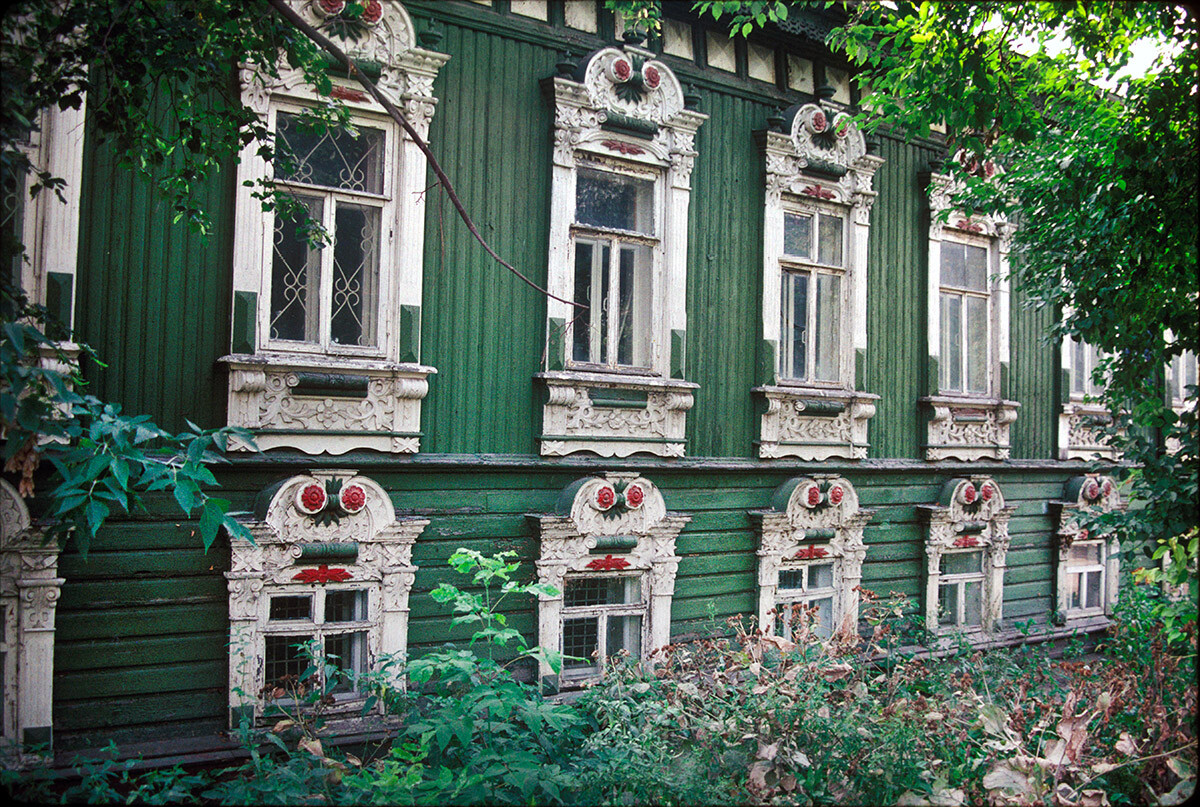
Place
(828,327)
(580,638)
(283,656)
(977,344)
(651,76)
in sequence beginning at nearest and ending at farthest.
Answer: (283,656) → (580,638) → (651,76) → (828,327) → (977,344)

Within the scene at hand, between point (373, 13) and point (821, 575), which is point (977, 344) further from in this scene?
point (373, 13)

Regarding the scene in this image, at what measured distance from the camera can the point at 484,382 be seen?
6.82 m

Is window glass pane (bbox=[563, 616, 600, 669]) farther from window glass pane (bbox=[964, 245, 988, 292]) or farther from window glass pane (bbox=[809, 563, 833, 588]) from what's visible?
window glass pane (bbox=[964, 245, 988, 292])

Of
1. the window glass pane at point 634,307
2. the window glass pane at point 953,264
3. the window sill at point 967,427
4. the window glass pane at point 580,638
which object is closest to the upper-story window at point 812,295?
the window sill at point 967,427

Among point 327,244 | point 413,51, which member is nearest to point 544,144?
point 413,51

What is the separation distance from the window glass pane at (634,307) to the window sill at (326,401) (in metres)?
1.96

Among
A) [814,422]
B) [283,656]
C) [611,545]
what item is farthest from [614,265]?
[283,656]

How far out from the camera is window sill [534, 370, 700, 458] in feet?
23.0

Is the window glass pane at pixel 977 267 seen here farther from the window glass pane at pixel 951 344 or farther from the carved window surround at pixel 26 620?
the carved window surround at pixel 26 620

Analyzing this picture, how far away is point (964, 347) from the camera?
1001cm

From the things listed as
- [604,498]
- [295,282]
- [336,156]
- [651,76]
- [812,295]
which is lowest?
[604,498]

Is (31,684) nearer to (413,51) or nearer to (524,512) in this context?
(524,512)

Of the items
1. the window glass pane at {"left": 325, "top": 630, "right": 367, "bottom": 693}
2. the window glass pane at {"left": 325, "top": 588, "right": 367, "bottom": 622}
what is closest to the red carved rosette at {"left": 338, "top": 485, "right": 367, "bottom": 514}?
the window glass pane at {"left": 325, "top": 588, "right": 367, "bottom": 622}

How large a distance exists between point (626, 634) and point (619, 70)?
490 centimetres
